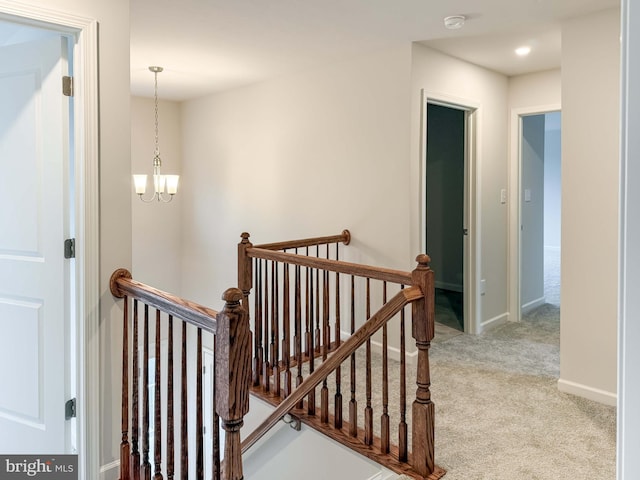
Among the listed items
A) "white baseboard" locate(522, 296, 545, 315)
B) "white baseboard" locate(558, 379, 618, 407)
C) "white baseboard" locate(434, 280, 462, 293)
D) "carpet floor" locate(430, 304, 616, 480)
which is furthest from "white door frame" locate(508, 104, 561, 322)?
"white baseboard" locate(558, 379, 618, 407)

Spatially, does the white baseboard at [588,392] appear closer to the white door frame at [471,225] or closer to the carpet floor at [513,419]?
the carpet floor at [513,419]

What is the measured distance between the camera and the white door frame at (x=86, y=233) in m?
2.07

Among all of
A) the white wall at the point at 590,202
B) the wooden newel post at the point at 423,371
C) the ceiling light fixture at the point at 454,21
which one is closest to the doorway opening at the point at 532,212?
the white wall at the point at 590,202

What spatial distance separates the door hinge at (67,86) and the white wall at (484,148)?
226 centimetres

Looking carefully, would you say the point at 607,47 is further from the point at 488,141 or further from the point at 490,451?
the point at 490,451

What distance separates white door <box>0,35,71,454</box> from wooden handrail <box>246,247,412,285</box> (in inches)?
47.7

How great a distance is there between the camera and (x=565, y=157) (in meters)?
2.95

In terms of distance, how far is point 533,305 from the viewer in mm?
5059

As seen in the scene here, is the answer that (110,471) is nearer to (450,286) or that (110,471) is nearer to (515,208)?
(515,208)

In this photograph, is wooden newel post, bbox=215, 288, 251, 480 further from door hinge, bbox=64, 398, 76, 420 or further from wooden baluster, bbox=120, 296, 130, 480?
door hinge, bbox=64, 398, 76, 420

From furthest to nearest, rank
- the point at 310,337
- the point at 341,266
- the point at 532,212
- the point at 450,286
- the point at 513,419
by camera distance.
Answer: the point at 450,286 < the point at 532,212 < the point at 310,337 < the point at 513,419 < the point at 341,266

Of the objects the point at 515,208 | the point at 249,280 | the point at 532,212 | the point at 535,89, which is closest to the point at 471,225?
the point at 515,208

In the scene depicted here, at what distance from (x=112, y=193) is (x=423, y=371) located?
5.34ft

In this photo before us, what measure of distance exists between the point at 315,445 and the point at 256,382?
639mm
